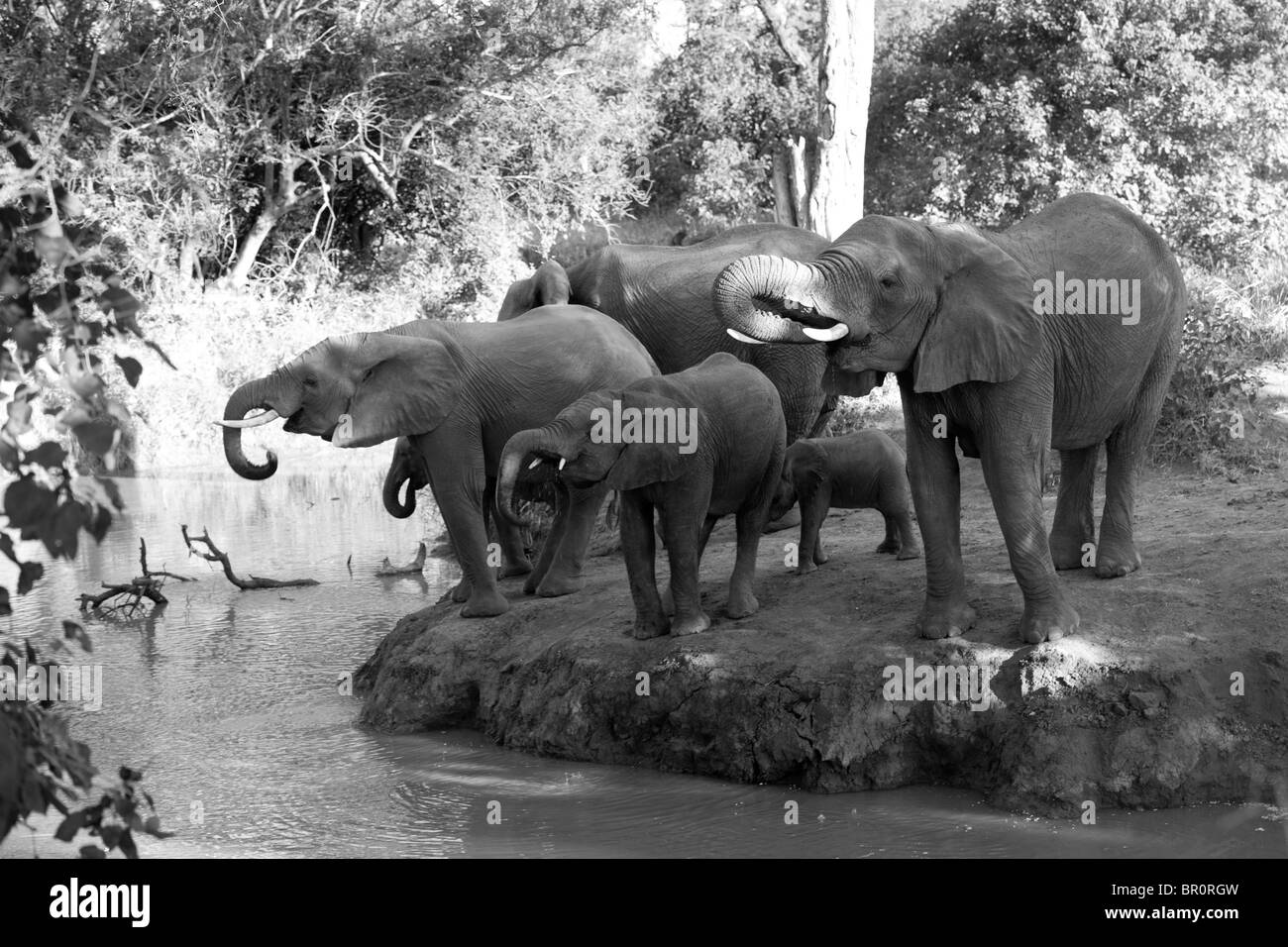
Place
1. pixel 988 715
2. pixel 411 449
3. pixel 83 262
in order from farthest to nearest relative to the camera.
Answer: pixel 411 449, pixel 988 715, pixel 83 262

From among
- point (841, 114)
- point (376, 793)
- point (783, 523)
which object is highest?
point (841, 114)

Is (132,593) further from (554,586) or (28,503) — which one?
(28,503)

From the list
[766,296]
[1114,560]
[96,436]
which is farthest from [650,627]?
[96,436]

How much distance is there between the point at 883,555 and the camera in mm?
10078

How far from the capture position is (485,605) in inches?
→ 373

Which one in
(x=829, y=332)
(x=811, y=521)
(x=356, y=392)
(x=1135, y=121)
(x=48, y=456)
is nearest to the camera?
(x=48, y=456)

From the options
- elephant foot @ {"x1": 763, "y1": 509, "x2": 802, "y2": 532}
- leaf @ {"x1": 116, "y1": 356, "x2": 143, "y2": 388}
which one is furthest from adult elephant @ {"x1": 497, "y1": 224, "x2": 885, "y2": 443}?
A: leaf @ {"x1": 116, "y1": 356, "x2": 143, "y2": 388}

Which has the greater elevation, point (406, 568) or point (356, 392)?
point (356, 392)

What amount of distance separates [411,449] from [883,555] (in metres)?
3.41

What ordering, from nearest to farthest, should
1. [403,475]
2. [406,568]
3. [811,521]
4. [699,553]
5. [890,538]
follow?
[699,553] < [811,521] < [890,538] < [403,475] < [406,568]

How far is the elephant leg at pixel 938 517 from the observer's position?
7.75m

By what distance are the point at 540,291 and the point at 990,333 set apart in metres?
5.36
